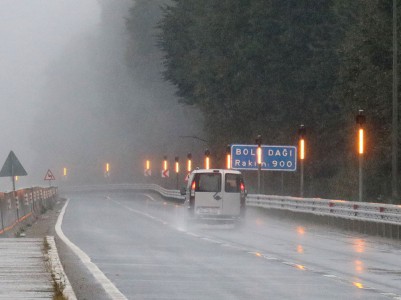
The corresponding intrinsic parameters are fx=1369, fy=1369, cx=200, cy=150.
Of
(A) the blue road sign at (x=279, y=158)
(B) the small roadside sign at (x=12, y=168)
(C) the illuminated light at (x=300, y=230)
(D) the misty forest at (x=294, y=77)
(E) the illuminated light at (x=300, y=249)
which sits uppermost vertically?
(D) the misty forest at (x=294, y=77)

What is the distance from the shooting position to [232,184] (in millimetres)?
44750

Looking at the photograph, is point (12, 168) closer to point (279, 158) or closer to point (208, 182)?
point (208, 182)

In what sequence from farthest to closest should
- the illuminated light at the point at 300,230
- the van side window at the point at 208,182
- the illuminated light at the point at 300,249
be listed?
the van side window at the point at 208,182, the illuminated light at the point at 300,230, the illuminated light at the point at 300,249

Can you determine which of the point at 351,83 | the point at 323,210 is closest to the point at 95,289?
the point at 323,210

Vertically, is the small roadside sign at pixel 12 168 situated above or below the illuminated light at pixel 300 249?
above

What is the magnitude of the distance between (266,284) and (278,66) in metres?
70.6

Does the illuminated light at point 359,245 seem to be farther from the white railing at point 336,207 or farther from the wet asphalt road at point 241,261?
the white railing at point 336,207

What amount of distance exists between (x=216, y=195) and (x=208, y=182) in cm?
55

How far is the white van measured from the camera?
44.4m

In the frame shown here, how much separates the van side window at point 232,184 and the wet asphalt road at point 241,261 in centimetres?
134

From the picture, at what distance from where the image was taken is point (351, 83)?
64188 millimetres

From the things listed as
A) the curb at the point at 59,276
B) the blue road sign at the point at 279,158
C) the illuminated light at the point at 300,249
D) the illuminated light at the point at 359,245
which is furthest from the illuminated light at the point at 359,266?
the blue road sign at the point at 279,158

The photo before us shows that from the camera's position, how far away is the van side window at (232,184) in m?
44.6

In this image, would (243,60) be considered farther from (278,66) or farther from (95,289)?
(95,289)
